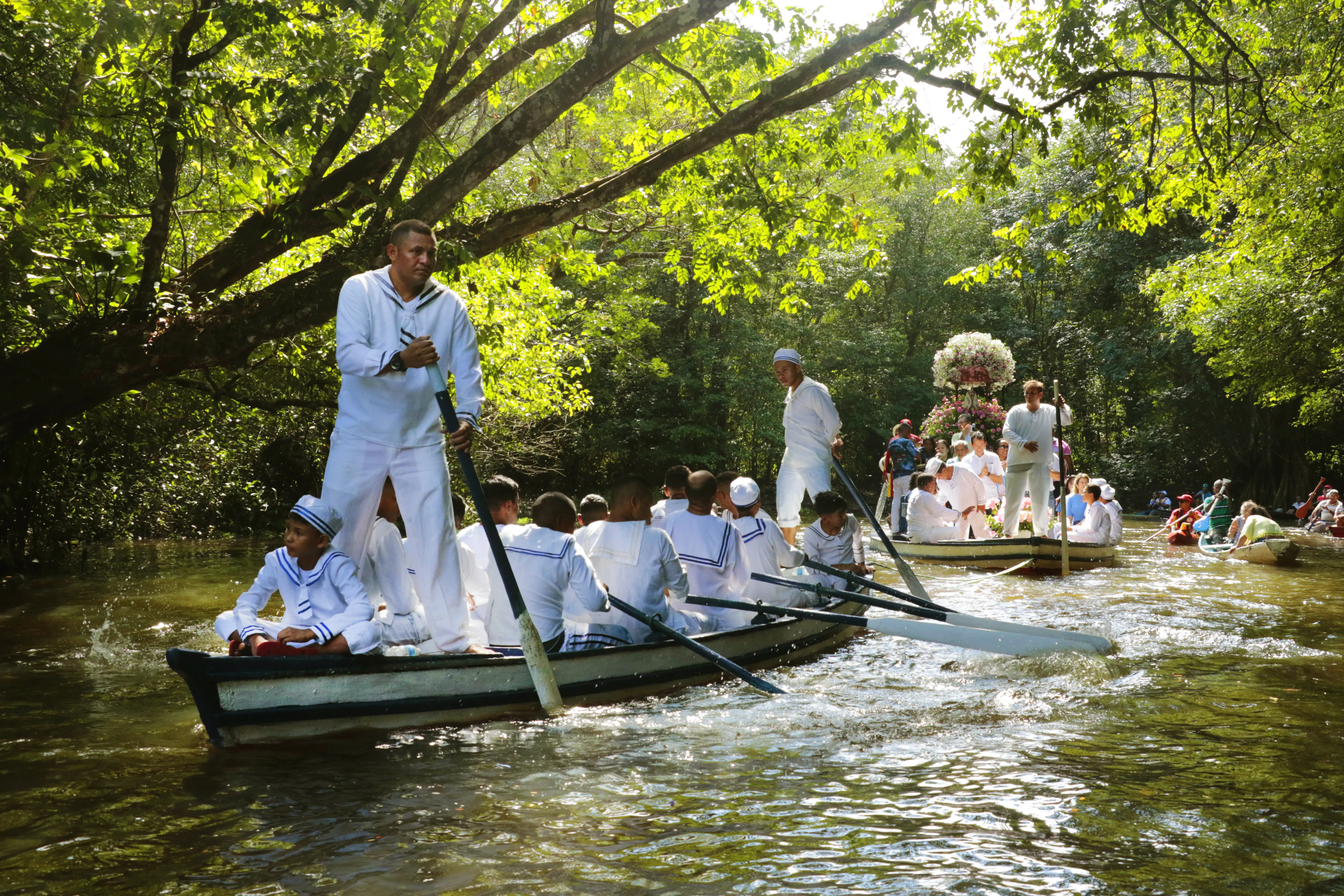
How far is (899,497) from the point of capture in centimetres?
1728

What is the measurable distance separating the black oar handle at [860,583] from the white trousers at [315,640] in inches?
153

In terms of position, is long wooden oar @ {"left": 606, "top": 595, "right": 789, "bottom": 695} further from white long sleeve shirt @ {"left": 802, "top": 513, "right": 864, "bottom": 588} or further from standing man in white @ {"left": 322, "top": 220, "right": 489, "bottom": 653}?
white long sleeve shirt @ {"left": 802, "top": 513, "right": 864, "bottom": 588}

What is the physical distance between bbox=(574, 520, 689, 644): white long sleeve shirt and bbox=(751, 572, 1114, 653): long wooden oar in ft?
4.44

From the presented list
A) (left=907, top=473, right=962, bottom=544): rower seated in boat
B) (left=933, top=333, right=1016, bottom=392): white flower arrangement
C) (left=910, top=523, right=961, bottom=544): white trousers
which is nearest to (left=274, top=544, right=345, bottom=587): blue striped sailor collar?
(left=907, top=473, right=962, bottom=544): rower seated in boat

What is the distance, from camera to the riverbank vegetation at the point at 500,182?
24.8ft

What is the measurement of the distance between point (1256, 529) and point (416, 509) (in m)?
12.7

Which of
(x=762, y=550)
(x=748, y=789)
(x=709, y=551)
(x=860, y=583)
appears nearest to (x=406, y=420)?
(x=748, y=789)

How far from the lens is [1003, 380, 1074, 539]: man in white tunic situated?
41.8 feet

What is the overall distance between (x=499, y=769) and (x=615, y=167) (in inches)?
400

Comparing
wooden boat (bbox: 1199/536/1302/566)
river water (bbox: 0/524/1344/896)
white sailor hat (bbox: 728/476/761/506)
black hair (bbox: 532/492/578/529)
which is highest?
white sailor hat (bbox: 728/476/761/506)

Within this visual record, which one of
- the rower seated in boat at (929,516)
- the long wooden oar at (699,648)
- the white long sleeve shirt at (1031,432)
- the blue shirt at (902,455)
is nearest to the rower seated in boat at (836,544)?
the long wooden oar at (699,648)

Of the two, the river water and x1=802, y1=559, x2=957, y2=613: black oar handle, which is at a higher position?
x1=802, y1=559, x2=957, y2=613: black oar handle

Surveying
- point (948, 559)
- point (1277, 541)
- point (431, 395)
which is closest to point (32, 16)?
point (431, 395)

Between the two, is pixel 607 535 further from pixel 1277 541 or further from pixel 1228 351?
pixel 1228 351
